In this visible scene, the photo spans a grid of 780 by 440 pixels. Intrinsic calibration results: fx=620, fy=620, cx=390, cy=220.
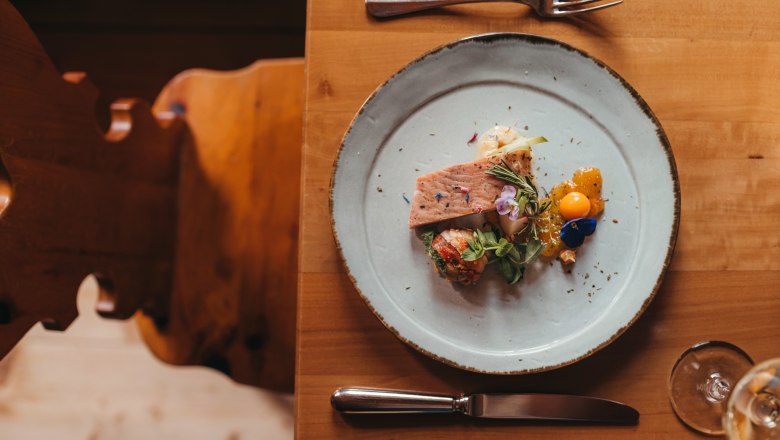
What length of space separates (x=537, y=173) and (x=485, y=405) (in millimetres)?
462

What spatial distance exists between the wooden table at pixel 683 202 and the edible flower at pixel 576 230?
0.20 metres

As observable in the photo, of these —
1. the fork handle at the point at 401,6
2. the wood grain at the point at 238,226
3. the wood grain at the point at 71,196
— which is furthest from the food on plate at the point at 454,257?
the wood grain at the point at 71,196

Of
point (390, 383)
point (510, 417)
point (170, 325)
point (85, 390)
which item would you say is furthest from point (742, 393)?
point (85, 390)

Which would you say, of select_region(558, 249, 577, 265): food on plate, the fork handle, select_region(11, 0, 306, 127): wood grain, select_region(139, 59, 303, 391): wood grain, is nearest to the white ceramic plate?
select_region(558, 249, 577, 265): food on plate

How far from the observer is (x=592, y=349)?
1.15m

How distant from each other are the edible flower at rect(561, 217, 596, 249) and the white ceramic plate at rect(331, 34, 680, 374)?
0.03m

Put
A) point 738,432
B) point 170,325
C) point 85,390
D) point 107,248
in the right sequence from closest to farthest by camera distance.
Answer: point 738,432
point 107,248
point 170,325
point 85,390

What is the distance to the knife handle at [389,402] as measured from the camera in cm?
119

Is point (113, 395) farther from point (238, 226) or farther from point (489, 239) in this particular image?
point (489, 239)

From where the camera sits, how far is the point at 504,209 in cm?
119

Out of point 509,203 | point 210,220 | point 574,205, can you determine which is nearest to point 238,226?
point 210,220

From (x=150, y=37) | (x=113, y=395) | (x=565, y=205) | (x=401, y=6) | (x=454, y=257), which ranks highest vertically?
(x=150, y=37)

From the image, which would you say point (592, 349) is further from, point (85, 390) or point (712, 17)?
point (85, 390)

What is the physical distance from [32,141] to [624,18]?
1163mm
